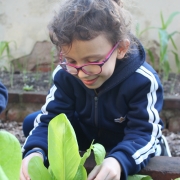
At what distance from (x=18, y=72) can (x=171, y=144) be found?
4.65 feet

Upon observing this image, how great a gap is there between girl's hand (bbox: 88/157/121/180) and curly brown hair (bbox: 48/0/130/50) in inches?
12.9

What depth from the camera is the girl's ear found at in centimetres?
112

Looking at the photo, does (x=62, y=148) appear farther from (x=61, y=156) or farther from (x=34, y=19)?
(x=34, y=19)

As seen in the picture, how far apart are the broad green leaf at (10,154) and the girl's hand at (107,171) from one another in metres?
0.40

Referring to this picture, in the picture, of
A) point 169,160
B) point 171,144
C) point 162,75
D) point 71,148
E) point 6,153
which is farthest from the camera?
point 162,75

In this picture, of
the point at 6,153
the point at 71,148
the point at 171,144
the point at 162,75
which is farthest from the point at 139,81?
the point at 162,75

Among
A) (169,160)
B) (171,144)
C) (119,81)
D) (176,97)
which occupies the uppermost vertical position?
(119,81)

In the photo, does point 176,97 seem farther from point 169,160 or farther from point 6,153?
point 6,153

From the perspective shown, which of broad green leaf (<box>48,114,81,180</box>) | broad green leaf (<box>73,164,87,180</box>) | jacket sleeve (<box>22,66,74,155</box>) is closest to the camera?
broad green leaf (<box>48,114,81,180</box>)

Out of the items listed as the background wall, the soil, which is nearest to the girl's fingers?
the soil

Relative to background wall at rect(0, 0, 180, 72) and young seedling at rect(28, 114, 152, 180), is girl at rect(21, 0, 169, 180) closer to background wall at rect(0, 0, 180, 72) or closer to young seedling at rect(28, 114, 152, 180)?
young seedling at rect(28, 114, 152, 180)

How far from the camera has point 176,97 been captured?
2.13m

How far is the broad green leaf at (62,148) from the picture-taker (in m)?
0.68

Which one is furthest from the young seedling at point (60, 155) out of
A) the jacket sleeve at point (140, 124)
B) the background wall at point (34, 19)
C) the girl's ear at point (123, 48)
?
the background wall at point (34, 19)
